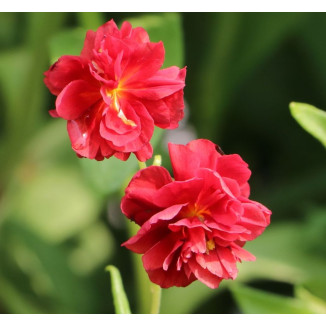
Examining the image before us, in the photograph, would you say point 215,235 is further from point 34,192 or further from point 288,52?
point 288,52

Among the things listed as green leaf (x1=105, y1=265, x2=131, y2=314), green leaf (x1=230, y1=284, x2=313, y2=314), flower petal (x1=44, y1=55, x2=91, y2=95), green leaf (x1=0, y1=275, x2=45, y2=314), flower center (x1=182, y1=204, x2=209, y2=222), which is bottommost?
green leaf (x1=0, y1=275, x2=45, y2=314)

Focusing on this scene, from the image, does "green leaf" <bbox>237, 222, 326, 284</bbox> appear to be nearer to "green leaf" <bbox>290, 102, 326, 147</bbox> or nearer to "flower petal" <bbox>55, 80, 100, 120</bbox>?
"green leaf" <bbox>290, 102, 326, 147</bbox>

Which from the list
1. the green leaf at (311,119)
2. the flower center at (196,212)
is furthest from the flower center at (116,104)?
the green leaf at (311,119)

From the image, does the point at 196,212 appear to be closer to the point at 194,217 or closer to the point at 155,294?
the point at 194,217

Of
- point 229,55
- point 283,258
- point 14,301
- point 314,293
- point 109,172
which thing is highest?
point 109,172

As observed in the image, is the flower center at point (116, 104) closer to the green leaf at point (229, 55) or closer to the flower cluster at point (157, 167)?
the flower cluster at point (157, 167)

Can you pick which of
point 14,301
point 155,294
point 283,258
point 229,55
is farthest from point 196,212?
point 229,55

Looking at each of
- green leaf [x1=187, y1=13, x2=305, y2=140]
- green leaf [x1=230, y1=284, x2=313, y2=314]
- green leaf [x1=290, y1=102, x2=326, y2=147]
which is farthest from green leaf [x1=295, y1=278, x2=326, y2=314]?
green leaf [x1=187, y1=13, x2=305, y2=140]
